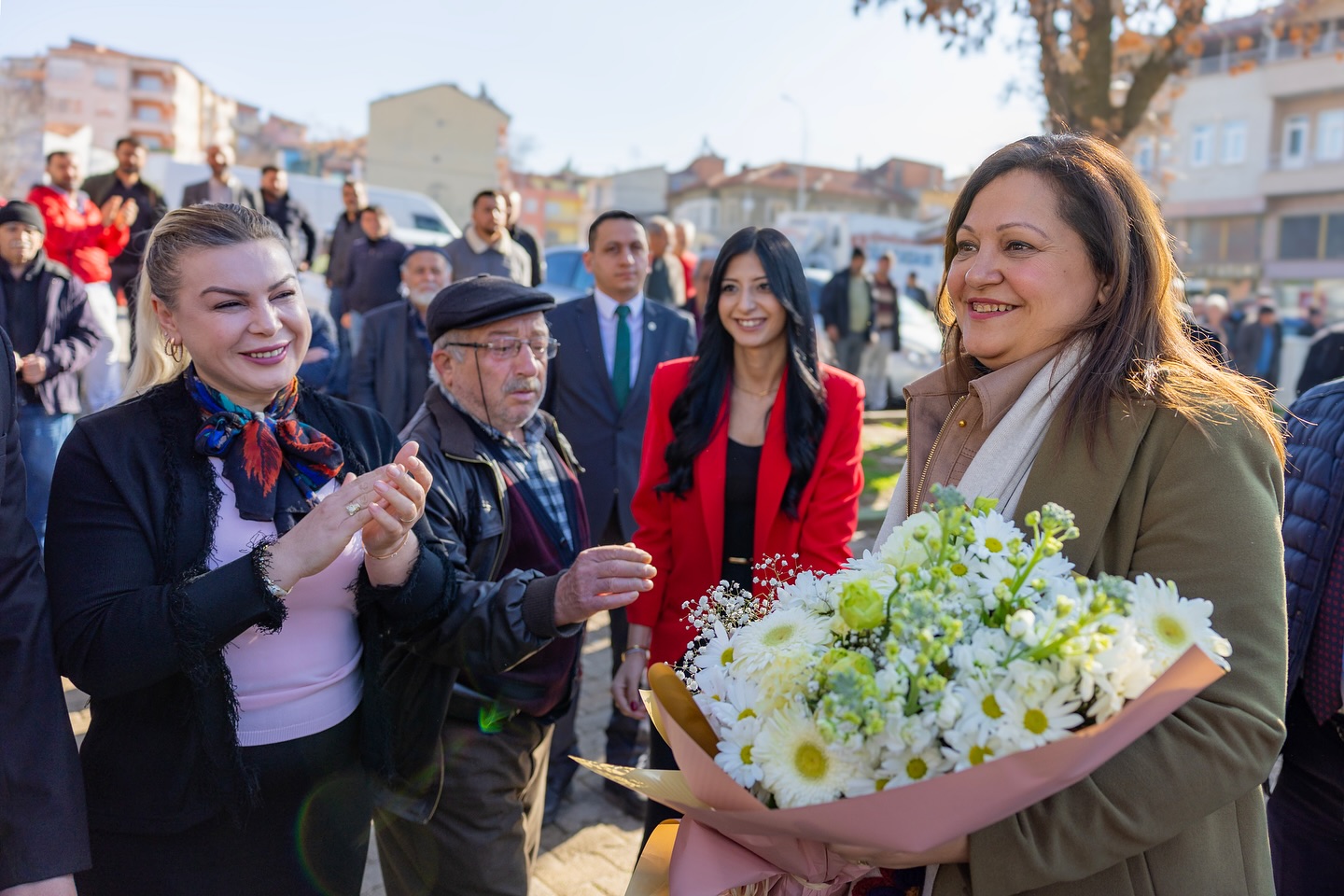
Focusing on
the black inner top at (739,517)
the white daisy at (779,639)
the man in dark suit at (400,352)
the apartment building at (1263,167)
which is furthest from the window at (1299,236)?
the white daisy at (779,639)

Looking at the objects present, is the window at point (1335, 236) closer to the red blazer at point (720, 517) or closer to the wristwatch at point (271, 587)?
the red blazer at point (720, 517)

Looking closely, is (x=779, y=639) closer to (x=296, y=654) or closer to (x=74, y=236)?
(x=296, y=654)

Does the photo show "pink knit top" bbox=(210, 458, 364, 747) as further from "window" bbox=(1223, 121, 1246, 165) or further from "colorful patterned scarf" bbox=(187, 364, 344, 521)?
"window" bbox=(1223, 121, 1246, 165)

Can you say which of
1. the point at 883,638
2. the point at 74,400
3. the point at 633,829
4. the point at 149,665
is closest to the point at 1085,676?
the point at 883,638

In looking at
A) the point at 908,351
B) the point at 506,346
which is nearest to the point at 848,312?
the point at 908,351

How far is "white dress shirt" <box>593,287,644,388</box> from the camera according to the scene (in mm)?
5219

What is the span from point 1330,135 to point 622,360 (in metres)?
46.7

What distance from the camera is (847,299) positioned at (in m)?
13.0

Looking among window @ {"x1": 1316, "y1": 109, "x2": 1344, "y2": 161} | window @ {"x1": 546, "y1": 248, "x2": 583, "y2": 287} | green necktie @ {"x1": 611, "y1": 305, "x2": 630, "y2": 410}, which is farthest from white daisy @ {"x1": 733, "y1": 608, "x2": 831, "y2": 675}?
window @ {"x1": 1316, "y1": 109, "x2": 1344, "y2": 161}

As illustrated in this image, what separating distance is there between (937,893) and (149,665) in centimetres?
151

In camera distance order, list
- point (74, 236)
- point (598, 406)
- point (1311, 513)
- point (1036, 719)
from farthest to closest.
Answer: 1. point (74, 236)
2. point (598, 406)
3. point (1311, 513)
4. point (1036, 719)

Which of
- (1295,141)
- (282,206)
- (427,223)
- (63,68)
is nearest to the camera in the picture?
(282,206)

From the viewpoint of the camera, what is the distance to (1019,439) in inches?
70.3

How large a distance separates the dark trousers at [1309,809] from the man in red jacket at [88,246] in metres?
6.48
